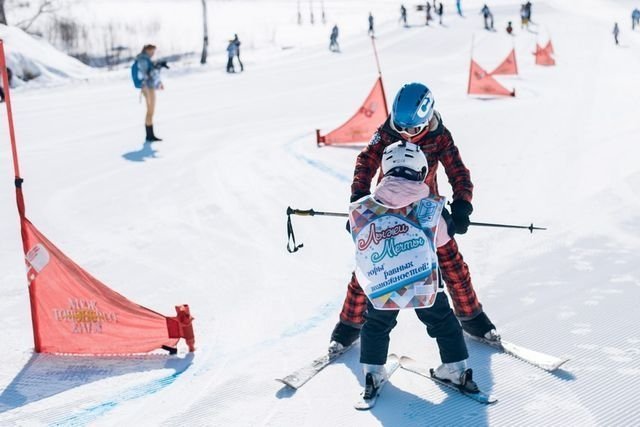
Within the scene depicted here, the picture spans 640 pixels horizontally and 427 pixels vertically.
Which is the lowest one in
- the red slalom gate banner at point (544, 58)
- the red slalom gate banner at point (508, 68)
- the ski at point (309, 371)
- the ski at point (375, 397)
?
the red slalom gate banner at point (544, 58)

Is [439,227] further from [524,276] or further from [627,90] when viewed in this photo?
[627,90]

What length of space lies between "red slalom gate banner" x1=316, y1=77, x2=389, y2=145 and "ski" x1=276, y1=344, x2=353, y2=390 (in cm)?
708

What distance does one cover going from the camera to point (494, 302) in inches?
200

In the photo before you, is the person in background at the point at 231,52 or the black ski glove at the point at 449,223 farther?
the person in background at the point at 231,52

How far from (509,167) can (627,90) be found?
9228mm

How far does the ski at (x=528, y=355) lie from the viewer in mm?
3945

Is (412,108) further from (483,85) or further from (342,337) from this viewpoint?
(483,85)

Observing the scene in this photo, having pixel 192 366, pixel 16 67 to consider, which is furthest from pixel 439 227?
pixel 16 67

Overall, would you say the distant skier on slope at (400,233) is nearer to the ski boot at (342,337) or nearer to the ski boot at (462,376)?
the ski boot at (462,376)

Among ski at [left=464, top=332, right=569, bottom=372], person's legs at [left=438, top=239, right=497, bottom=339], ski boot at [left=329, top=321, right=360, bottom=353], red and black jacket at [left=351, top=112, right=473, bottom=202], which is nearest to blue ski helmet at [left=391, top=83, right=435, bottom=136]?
red and black jacket at [left=351, top=112, right=473, bottom=202]

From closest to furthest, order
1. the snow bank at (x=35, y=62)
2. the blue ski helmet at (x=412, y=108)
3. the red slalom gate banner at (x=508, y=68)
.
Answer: the blue ski helmet at (x=412, y=108)
the snow bank at (x=35, y=62)
the red slalom gate banner at (x=508, y=68)

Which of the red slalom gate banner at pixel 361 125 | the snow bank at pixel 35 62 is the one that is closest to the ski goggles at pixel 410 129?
the red slalom gate banner at pixel 361 125

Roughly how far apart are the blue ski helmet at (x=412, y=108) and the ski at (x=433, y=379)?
4.42 ft

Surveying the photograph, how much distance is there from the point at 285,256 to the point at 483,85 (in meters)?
11.5
